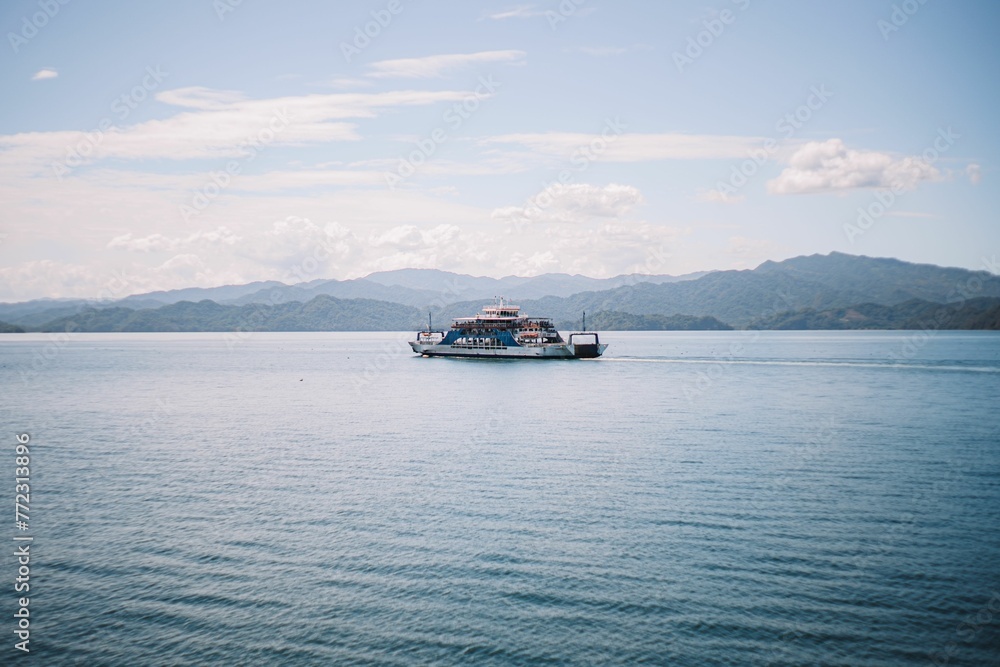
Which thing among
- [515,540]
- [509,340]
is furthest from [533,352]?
[515,540]

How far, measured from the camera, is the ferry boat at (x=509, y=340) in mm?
134625

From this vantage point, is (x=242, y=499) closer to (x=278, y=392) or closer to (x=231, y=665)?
(x=231, y=665)

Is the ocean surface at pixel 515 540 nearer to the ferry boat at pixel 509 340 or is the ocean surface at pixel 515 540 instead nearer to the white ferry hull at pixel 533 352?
the white ferry hull at pixel 533 352


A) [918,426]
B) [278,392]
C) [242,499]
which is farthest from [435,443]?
[278,392]

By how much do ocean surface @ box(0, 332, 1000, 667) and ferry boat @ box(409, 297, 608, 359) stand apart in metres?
76.1

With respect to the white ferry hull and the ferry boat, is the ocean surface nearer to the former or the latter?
the white ferry hull

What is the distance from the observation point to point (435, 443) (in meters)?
47.5

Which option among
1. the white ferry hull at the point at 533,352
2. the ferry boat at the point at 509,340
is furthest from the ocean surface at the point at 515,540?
the ferry boat at the point at 509,340

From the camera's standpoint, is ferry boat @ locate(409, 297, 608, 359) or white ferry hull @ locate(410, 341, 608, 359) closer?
white ferry hull @ locate(410, 341, 608, 359)

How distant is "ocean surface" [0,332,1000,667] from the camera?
A: 59.6 ft

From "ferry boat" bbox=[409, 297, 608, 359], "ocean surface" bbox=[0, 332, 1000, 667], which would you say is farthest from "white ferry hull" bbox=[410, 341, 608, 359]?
"ocean surface" bbox=[0, 332, 1000, 667]

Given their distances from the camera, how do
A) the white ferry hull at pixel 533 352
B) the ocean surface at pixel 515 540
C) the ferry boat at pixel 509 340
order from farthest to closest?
the ferry boat at pixel 509 340 → the white ferry hull at pixel 533 352 → the ocean surface at pixel 515 540

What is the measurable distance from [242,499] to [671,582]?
21.4m

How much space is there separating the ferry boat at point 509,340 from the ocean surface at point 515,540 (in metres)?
76.1
